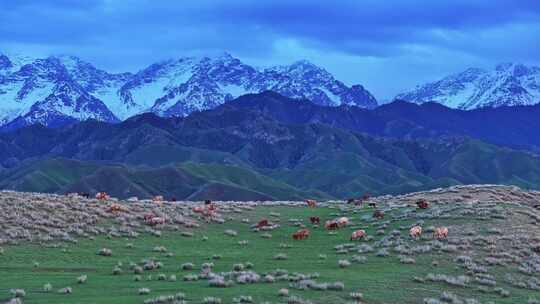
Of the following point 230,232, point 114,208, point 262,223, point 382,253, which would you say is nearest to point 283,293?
point 382,253

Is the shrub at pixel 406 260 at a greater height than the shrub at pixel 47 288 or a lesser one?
greater

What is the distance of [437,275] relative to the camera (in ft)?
115

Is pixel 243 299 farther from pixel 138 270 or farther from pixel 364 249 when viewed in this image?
pixel 364 249

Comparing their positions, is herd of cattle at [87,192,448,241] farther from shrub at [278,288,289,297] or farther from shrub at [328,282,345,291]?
shrub at [278,288,289,297]

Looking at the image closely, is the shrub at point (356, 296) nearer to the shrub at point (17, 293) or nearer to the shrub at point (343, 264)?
the shrub at point (343, 264)

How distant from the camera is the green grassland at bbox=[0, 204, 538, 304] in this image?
30.2m

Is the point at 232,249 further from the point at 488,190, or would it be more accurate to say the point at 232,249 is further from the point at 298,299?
the point at 488,190

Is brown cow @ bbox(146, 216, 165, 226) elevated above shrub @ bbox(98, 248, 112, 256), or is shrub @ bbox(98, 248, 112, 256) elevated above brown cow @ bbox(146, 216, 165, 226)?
brown cow @ bbox(146, 216, 165, 226)

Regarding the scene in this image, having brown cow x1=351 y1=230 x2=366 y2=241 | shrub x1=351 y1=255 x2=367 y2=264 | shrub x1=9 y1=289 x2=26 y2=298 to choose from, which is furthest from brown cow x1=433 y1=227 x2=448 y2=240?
shrub x1=9 y1=289 x2=26 y2=298

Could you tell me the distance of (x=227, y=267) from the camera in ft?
121

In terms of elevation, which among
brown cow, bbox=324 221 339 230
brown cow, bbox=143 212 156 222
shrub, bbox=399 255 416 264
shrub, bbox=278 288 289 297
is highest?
brown cow, bbox=143 212 156 222

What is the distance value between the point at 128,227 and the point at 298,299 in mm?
21365

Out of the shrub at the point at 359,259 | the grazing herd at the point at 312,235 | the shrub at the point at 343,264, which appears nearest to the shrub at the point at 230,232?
the grazing herd at the point at 312,235

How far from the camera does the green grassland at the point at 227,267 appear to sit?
30.2m
